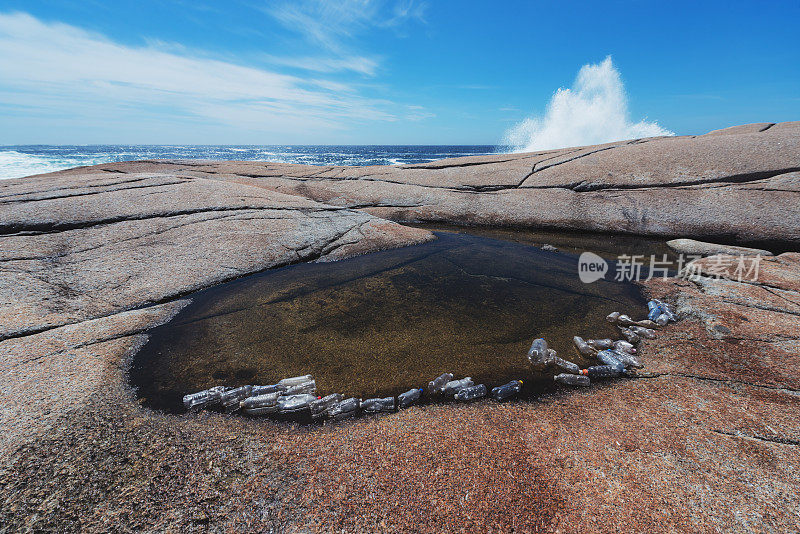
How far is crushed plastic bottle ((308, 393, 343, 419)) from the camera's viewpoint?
113 inches

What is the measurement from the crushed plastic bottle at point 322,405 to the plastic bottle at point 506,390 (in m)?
1.54

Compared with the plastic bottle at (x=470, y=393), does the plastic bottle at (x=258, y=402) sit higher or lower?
lower

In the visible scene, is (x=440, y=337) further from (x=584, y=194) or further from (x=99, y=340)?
(x=584, y=194)

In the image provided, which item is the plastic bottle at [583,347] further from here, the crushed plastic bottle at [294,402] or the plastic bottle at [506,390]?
the crushed plastic bottle at [294,402]

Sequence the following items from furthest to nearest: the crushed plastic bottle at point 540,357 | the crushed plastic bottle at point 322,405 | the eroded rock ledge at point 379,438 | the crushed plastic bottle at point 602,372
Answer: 1. the crushed plastic bottle at point 540,357
2. the crushed plastic bottle at point 602,372
3. the crushed plastic bottle at point 322,405
4. the eroded rock ledge at point 379,438

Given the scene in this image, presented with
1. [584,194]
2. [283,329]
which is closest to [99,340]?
[283,329]

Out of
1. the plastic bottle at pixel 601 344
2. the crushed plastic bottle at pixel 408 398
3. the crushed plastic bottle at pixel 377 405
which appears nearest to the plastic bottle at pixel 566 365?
the plastic bottle at pixel 601 344

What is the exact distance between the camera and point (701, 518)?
1954 millimetres

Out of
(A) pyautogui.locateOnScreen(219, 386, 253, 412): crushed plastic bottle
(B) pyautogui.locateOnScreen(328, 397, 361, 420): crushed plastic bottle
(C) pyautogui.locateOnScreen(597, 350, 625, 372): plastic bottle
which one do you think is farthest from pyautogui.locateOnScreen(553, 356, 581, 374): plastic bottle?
(A) pyautogui.locateOnScreen(219, 386, 253, 412): crushed plastic bottle

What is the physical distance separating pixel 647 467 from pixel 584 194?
9.65 metres

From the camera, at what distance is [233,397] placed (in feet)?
9.87

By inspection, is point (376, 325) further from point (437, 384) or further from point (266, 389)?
point (266, 389)

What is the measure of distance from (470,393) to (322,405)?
1428mm

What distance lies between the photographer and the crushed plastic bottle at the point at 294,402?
2.90 metres
